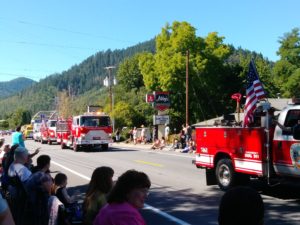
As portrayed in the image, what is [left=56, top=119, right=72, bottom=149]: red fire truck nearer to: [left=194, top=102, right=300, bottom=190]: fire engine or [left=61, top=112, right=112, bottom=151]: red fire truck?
[left=61, top=112, right=112, bottom=151]: red fire truck

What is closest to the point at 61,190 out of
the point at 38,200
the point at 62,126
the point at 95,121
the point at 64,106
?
the point at 38,200

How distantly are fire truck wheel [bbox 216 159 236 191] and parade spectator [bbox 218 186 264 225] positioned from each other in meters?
9.35

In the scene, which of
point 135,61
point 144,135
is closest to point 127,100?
point 135,61

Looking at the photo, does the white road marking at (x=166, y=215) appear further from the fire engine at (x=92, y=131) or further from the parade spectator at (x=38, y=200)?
the fire engine at (x=92, y=131)

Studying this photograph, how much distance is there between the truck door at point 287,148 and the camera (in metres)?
9.88

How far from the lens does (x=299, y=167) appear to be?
978 cm

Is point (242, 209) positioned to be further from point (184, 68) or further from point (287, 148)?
point (184, 68)

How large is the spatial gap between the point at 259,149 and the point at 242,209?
8.36 m

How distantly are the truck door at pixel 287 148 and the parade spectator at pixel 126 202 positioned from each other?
696cm

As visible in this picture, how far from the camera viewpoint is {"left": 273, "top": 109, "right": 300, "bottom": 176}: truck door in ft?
32.4

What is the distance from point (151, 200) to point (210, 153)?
2298mm

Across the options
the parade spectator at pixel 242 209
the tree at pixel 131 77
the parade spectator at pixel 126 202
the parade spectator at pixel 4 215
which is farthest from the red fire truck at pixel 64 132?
the tree at pixel 131 77

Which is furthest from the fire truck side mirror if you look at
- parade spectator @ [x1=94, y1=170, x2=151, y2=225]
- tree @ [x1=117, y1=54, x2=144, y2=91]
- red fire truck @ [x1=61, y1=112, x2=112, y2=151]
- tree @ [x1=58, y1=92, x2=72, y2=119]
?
tree @ [x1=58, y1=92, x2=72, y2=119]

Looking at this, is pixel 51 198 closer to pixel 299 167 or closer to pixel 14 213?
pixel 14 213
